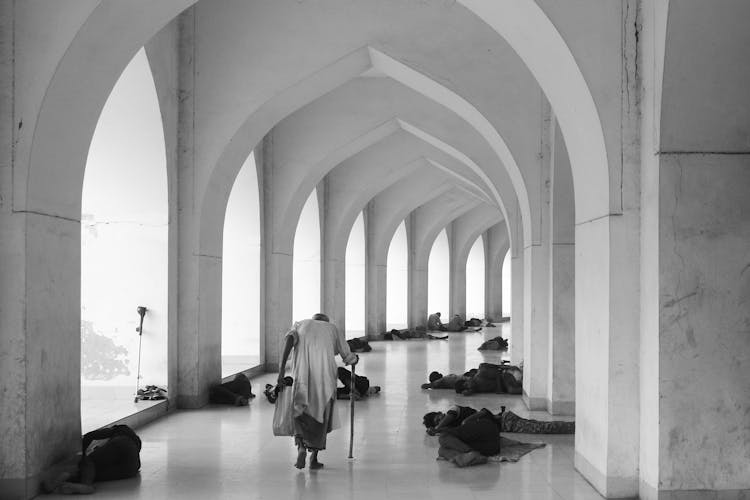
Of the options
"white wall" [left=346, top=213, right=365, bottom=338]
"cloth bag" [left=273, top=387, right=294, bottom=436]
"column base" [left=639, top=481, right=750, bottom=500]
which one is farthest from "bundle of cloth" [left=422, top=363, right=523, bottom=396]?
"white wall" [left=346, top=213, right=365, bottom=338]

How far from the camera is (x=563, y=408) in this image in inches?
388

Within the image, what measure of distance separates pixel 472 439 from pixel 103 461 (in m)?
3.19

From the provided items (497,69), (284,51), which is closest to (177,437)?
(284,51)

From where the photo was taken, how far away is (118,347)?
10047 millimetres

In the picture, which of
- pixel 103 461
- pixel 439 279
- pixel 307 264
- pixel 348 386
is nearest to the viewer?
pixel 103 461

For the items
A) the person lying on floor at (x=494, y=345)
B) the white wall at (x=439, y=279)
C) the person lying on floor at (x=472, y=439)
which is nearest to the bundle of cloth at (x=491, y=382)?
the person lying on floor at (x=472, y=439)

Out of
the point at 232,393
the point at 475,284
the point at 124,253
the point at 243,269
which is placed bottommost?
the point at 232,393

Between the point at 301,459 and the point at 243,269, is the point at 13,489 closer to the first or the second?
the point at 301,459

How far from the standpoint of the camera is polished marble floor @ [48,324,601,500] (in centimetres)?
630

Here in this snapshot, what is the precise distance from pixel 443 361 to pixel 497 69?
8.24m

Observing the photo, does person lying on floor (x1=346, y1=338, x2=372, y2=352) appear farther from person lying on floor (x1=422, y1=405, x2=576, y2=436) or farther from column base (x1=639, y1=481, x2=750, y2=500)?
column base (x1=639, y1=481, x2=750, y2=500)

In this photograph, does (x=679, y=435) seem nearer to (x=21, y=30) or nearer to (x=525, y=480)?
(x=525, y=480)

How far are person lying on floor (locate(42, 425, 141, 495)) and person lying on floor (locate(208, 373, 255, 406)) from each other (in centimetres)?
370

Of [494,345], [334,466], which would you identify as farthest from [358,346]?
[334,466]
